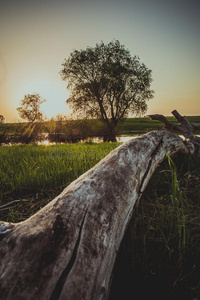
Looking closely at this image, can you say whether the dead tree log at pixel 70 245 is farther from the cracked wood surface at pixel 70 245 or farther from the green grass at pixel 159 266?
the green grass at pixel 159 266

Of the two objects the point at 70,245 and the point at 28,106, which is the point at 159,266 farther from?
the point at 28,106

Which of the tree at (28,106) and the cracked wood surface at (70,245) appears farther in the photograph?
the tree at (28,106)

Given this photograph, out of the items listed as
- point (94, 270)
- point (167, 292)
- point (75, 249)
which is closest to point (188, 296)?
point (167, 292)

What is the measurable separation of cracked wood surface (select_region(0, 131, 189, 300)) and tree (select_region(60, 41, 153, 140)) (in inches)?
734

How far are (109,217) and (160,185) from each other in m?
1.62

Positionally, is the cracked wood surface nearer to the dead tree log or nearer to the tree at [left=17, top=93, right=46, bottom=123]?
the dead tree log

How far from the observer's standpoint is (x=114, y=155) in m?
1.59

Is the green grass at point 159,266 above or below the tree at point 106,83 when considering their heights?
below

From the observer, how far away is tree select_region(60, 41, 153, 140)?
19.6m

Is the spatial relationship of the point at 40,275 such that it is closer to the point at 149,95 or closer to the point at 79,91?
the point at 79,91

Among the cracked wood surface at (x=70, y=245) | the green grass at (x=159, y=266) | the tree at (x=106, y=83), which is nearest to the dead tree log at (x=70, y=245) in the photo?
the cracked wood surface at (x=70, y=245)

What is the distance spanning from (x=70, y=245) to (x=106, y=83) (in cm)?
2064

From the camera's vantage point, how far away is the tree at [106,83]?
19.6m

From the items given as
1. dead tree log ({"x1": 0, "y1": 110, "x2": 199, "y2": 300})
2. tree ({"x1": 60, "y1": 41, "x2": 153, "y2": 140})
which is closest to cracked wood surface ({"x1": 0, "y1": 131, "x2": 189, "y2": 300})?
dead tree log ({"x1": 0, "y1": 110, "x2": 199, "y2": 300})
